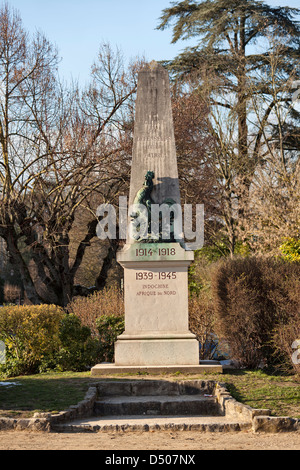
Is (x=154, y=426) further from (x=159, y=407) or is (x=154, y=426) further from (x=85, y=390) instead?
(x=85, y=390)

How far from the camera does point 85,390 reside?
9.21 metres

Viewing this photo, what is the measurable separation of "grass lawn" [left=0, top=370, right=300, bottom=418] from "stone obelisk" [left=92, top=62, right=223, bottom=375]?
71 centimetres

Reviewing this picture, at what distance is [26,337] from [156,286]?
10.5 ft

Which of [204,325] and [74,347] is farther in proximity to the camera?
[204,325]

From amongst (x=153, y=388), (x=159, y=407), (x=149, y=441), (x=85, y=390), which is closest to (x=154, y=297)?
(x=153, y=388)

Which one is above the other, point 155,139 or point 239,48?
point 239,48

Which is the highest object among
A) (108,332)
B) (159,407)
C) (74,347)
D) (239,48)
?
(239,48)

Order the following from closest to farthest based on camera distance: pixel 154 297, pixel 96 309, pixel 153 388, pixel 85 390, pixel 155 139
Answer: pixel 85 390 → pixel 153 388 → pixel 154 297 → pixel 155 139 → pixel 96 309

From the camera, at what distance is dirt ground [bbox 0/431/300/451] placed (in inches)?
241

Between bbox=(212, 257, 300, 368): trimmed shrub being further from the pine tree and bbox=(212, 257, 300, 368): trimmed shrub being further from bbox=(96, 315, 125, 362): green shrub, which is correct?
the pine tree

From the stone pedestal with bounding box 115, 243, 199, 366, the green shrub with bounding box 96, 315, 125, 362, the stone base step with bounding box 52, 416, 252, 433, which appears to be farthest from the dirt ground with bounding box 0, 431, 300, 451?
the green shrub with bounding box 96, 315, 125, 362

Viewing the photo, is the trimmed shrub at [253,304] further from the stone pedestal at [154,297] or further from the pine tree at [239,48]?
the pine tree at [239,48]

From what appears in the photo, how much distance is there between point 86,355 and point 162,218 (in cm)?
359

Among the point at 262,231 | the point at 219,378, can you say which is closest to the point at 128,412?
the point at 219,378
